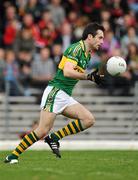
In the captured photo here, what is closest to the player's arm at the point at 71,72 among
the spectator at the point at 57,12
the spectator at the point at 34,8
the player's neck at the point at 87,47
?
the player's neck at the point at 87,47

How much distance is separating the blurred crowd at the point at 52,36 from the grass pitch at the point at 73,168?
5691mm

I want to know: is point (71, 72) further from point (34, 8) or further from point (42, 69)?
point (34, 8)

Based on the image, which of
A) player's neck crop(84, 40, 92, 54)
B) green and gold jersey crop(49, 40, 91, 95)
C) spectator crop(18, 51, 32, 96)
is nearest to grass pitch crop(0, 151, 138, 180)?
green and gold jersey crop(49, 40, 91, 95)

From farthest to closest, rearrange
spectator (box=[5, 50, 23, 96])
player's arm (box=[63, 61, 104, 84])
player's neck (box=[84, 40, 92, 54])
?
spectator (box=[5, 50, 23, 96]) → player's neck (box=[84, 40, 92, 54]) → player's arm (box=[63, 61, 104, 84])

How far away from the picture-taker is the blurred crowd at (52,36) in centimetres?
1969

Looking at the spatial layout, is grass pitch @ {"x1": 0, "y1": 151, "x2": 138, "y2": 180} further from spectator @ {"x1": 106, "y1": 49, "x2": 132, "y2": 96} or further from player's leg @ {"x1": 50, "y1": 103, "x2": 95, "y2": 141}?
spectator @ {"x1": 106, "y1": 49, "x2": 132, "y2": 96}

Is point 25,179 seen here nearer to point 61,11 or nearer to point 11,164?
point 11,164

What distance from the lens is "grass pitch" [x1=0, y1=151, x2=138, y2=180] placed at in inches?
404

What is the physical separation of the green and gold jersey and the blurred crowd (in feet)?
20.6

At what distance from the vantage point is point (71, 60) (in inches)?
491

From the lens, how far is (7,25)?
2075cm

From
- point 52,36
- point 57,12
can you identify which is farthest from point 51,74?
point 57,12

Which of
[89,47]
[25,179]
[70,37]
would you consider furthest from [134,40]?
[25,179]

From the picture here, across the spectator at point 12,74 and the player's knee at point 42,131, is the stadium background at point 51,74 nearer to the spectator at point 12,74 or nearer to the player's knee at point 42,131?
the spectator at point 12,74
